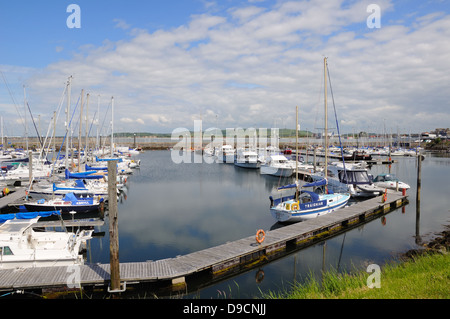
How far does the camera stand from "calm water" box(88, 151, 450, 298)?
15.4 m

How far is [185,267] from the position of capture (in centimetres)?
1362

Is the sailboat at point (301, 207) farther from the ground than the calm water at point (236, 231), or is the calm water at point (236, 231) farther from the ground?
the sailboat at point (301, 207)

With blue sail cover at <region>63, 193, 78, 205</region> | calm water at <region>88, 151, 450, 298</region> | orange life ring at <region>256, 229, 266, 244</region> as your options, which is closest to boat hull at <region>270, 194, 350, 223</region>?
calm water at <region>88, 151, 450, 298</region>

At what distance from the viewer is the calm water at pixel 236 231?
15375 mm

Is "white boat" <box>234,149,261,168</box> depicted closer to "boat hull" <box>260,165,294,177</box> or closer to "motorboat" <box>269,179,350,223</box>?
"boat hull" <box>260,165,294,177</box>

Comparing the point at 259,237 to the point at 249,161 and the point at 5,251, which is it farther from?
the point at 249,161

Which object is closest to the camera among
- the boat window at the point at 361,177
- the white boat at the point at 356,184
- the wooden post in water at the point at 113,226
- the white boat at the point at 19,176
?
the wooden post in water at the point at 113,226

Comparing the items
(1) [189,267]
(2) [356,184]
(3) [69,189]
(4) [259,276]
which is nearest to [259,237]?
(4) [259,276]

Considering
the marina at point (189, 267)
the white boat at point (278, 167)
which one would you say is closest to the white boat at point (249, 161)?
the white boat at point (278, 167)

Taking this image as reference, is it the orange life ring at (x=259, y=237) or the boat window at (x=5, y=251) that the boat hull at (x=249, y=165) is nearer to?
the orange life ring at (x=259, y=237)

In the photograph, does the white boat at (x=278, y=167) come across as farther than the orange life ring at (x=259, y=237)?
Yes

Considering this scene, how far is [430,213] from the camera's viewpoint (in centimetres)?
2630

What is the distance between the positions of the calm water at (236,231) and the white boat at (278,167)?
987 centimetres
